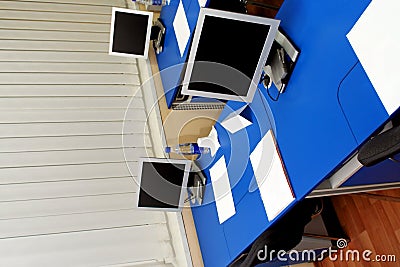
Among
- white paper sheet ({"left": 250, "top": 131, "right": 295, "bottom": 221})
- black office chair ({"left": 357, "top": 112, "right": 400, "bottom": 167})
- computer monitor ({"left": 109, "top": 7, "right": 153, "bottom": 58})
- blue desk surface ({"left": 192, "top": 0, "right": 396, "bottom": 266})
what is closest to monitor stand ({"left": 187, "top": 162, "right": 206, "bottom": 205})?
blue desk surface ({"left": 192, "top": 0, "right": 396, "bottom": 266})

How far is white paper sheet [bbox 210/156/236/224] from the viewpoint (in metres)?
2.18

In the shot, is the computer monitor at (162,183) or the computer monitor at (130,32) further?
the computer monitor at (130,32)

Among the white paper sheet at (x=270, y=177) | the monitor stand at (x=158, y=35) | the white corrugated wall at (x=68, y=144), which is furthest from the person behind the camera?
Answer: the monitor stand at (x=158, y=35)

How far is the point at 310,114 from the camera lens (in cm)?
167

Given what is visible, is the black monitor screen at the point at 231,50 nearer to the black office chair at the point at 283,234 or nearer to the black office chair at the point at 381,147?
the black office chair at the point at 283,234

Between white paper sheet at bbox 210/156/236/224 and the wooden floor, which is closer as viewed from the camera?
white paper sheet at bbox 210/156/236/224

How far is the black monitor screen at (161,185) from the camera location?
84.2 inches

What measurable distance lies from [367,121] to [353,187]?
49 centimetres

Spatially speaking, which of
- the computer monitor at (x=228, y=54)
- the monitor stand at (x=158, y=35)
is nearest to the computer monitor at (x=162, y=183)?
the computer monitor at (x=228, y=54)

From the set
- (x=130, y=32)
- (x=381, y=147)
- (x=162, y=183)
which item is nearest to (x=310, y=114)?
(x=381, y=147)

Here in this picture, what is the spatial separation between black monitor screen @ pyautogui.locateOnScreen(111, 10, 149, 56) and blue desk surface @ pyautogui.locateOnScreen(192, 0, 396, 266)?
963 mm

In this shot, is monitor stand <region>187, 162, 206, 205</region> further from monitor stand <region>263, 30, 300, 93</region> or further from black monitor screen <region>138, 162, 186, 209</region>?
monitor stand <region>263, 30, 300, 93</region>

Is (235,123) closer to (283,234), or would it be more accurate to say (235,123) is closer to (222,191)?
(222,191)

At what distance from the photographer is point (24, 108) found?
2.82 meters
